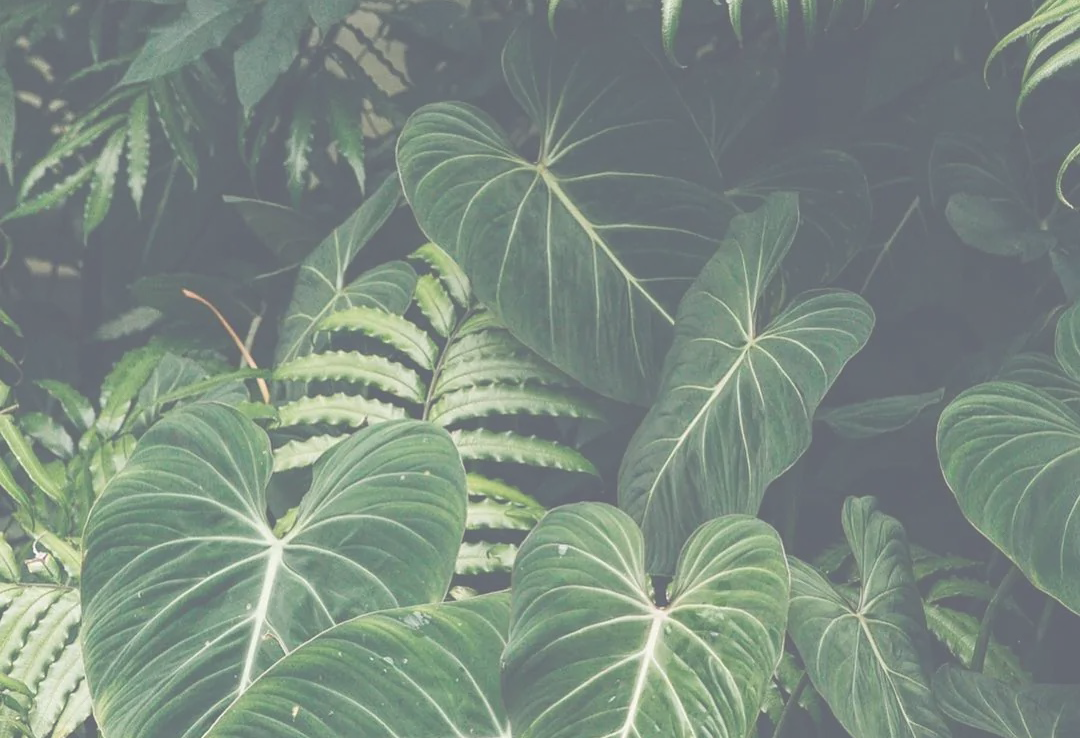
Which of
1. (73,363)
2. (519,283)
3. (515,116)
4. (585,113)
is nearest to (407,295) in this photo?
(519,283)

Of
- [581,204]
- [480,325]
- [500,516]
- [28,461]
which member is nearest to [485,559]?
[500,516]

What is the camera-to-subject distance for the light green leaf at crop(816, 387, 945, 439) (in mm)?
1210

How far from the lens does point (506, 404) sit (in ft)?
4.42

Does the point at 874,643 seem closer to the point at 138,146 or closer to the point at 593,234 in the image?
the point at 593,234

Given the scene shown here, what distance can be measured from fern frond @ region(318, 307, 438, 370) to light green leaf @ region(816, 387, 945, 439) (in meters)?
0.47

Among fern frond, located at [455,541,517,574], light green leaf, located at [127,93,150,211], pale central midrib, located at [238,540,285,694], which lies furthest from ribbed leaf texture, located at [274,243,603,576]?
light green leaf, located at [127,93,150,211]

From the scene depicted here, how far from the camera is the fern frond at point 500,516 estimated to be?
4.19 ft

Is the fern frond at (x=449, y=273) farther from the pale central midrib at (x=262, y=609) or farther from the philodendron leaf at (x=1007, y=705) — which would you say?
the philodendron leaf at (x=1007, y=705)

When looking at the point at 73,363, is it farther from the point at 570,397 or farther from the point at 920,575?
the point at 920,575

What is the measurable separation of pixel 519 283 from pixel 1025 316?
2.19 ft

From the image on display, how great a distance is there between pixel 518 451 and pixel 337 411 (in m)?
0.22

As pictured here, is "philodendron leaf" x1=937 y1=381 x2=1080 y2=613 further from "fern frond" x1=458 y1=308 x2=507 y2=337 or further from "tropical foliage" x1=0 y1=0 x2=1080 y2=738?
"fern frond" x1=458 y1=308 x2=507 y2=337

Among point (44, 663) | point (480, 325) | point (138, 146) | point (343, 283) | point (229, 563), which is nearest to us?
→ point (229, 563)

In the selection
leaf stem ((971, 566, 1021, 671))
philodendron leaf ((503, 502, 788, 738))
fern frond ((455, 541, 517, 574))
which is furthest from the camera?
fern frond ((455, 541, 517, 574))
